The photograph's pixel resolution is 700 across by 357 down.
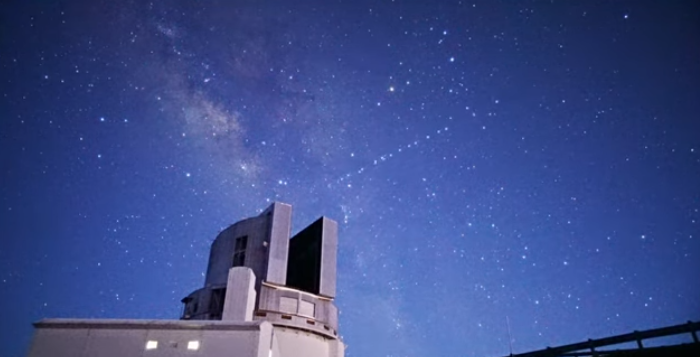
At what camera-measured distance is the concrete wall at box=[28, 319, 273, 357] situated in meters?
17.7

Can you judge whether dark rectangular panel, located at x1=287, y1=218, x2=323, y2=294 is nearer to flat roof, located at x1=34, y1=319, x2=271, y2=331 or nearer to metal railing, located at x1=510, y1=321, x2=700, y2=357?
flat roof, located at x1=34, y1=319, x2=271, y2=331

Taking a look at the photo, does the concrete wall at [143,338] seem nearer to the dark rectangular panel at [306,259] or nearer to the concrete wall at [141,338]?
the concrete wall at [141,338]

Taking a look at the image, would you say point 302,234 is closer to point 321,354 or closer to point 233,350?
point 321,354

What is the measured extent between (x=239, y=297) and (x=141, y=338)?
352 inches

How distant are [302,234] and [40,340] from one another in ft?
74.8

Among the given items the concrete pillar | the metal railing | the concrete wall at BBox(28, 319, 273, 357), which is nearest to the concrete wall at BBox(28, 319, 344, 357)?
the concrete wall at BBox(28, 319, 273, 357)

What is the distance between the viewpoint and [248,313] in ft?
86.8

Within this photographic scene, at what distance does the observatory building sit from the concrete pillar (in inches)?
2.6

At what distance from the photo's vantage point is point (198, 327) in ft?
60.1

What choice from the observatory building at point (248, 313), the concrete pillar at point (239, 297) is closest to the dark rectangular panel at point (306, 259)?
the observatory building at point (248, 313)

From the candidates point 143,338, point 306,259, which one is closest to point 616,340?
point 143,338

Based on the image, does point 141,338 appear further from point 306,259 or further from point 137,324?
point 306,259

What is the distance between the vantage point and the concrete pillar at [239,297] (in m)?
26.0

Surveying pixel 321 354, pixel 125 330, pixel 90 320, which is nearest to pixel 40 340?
pixel 90 320
